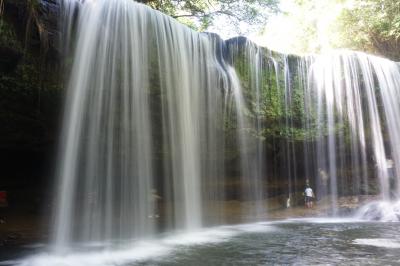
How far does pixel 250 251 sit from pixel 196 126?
4.74m

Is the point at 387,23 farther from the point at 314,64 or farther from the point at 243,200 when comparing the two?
the point at 243,200

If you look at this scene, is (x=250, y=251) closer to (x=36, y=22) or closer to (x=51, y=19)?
(x=36, y=22)

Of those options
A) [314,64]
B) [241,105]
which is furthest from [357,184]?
[241,105]

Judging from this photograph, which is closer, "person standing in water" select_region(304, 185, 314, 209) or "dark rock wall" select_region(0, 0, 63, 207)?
"dark rock wall" select_region(0, 0, 63, 207)

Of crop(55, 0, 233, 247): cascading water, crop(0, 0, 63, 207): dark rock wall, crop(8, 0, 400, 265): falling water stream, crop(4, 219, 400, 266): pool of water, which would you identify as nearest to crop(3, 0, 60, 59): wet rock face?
crop(0, 0, 63, 207): dark rock wall

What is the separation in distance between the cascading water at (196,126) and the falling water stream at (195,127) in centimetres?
4

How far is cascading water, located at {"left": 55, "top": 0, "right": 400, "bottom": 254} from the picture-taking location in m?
8.93

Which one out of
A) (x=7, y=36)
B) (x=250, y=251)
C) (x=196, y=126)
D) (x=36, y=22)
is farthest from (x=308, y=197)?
(x=7, y=36)

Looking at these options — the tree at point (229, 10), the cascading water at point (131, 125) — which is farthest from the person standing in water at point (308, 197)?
the tree at point (229, 10)

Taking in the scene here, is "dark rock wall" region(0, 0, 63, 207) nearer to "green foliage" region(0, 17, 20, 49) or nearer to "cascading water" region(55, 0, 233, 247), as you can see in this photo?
"green foliage" region(0, 17, 20, 49)

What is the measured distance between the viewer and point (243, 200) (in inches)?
554

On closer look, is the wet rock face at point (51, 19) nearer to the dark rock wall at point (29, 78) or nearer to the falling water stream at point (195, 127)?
the dark rock wall at point (29, 78)

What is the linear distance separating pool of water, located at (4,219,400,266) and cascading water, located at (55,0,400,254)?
123 centimetres

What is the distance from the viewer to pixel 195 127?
36.5 ft
